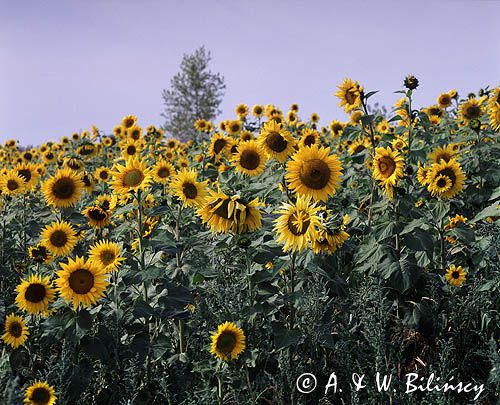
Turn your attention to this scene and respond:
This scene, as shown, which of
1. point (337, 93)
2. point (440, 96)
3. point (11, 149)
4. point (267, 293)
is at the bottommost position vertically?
point (267, 293)

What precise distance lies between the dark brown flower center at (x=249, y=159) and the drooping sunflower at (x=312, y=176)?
121cm

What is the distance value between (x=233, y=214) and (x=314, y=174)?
73 centimetres

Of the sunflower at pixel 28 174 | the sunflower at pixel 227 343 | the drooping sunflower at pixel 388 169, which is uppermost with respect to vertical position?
the sunflower at pixel 28 174

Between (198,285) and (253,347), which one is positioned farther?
(198,285)

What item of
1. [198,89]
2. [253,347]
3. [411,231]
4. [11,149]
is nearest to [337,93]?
[411,231]

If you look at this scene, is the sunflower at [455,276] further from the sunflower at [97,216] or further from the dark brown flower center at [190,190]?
the sunflower at [97,216]

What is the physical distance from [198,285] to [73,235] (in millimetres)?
1137

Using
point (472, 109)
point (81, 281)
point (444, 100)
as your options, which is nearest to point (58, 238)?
point (81, 281)

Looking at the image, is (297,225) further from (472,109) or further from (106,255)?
(472,109)

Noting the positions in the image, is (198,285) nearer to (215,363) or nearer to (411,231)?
(215,363)


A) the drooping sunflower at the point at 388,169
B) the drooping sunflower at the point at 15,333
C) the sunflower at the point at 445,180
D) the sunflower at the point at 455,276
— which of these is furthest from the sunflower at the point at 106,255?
the sunflower at the point at 445,180

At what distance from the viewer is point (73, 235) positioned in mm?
4555

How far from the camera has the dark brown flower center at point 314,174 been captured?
392 cm

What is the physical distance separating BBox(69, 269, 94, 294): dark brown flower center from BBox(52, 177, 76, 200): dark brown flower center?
1.57m
